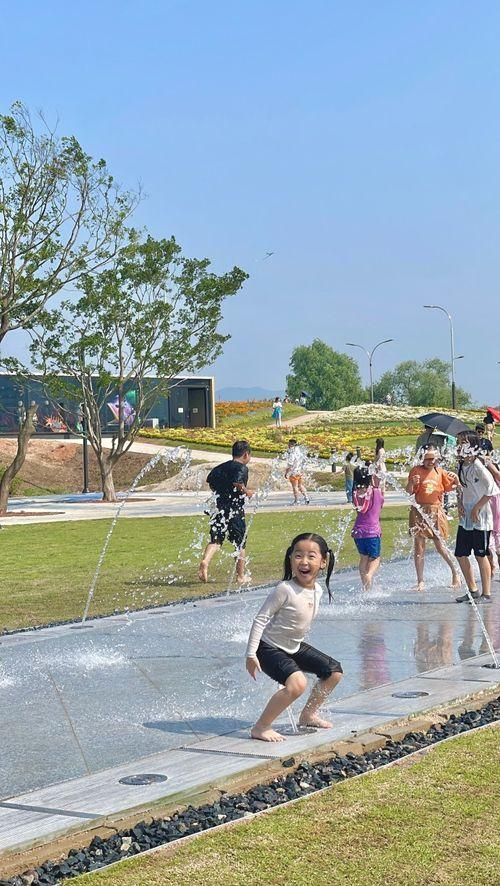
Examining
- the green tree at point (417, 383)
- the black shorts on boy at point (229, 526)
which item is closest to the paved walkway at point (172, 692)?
the black shorts on boy at point (229, 526)

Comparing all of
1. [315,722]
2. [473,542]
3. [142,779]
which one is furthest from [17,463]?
[142,779]

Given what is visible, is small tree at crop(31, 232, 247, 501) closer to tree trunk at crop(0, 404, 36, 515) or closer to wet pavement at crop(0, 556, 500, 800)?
tree trunk at crop(0, 404, 36, 515)

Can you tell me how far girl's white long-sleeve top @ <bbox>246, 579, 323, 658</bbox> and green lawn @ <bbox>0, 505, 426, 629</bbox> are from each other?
4962mm

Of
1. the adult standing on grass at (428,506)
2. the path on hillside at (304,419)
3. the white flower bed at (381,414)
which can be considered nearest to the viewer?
the adult standing on grass at (428,506)

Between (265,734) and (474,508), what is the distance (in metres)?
5.45

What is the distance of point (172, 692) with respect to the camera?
7.40 metres

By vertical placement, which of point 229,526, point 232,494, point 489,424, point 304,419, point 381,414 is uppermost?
point 381,414

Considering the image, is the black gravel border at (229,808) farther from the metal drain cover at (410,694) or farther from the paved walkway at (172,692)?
the metal drain cover at (410,694)

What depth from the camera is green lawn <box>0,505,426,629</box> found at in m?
12.2

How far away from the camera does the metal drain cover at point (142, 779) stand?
206 inches

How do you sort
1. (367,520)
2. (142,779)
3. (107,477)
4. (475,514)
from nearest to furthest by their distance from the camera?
(142,779), (475,514), (367,520), (107,477)

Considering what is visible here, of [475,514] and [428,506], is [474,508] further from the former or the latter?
[428,506]

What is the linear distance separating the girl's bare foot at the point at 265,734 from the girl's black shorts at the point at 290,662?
25cm

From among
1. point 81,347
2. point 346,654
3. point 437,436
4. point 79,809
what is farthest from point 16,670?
point 81,347
